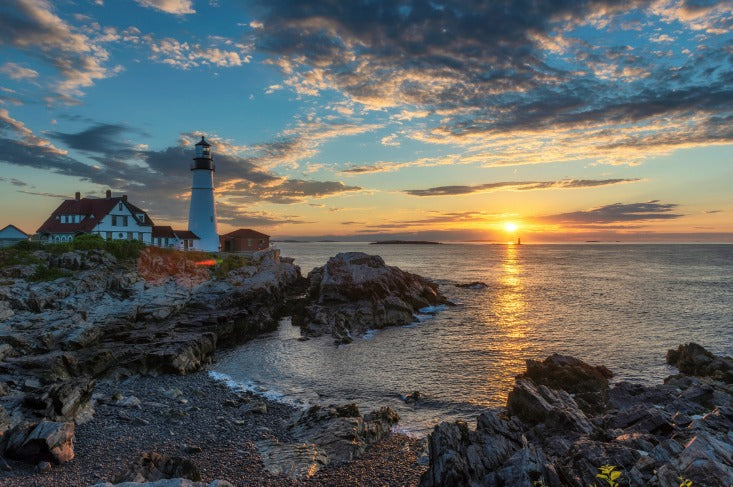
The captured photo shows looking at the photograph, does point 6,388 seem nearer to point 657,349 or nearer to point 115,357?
point 115,357

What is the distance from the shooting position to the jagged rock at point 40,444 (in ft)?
46.2

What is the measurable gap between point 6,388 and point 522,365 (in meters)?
31.0

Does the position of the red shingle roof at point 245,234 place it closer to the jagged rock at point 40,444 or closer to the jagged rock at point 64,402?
the jagged rock at point 64,402

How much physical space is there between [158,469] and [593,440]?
1452cm

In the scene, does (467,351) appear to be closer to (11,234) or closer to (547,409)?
(547,409)

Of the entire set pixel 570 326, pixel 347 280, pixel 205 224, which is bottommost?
pixel 570 326

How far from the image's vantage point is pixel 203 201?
66.7 m

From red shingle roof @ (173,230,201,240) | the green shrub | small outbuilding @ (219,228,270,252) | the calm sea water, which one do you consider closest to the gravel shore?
the calm sea water

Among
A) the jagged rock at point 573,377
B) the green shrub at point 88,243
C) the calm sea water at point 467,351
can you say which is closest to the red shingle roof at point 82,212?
the green shrub at point 88,243

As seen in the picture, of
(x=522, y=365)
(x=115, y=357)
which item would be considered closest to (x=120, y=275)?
(x=115, y=357)

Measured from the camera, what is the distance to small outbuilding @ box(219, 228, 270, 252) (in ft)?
262

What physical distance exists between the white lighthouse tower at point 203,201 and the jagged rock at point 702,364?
6179 cm

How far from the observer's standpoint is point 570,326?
1747 inches

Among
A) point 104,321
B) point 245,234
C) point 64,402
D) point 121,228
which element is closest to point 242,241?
point 245,234
